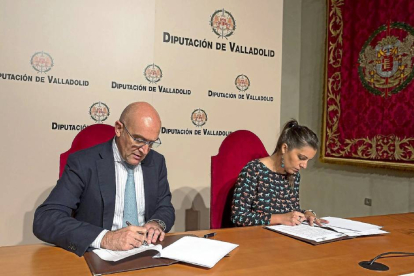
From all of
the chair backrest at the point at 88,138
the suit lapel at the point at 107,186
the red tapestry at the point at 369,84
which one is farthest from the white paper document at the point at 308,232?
the red tapestry at the point at 369,84

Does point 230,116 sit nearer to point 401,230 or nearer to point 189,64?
point 189,64

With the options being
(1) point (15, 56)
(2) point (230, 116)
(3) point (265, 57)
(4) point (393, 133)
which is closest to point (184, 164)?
(2) point (230, 116)

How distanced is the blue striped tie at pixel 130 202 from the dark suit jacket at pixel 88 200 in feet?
0.23

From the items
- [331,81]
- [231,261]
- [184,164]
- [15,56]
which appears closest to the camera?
[231,261]

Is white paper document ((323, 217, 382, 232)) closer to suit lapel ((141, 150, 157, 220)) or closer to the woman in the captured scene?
the woman

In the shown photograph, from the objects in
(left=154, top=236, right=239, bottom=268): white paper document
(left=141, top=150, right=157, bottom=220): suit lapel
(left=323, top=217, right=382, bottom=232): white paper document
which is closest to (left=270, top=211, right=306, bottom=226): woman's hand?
(left=323, top=217, right=382, bottom=232): white paper document

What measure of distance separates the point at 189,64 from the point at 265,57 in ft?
2.42

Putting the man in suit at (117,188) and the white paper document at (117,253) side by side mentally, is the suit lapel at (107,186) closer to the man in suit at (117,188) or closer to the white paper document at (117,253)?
the man in suit at (117,188)

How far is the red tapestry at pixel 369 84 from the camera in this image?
10.6ft

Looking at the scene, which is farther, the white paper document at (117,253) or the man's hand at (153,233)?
the man's hand at (153,233)

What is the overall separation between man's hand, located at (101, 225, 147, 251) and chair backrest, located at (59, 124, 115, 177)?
32.5 inches

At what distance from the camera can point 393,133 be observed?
3336mm

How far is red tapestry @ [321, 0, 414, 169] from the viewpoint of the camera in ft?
10.6

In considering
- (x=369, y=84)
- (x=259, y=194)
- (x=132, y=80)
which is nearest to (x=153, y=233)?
(x=259, y=194)
